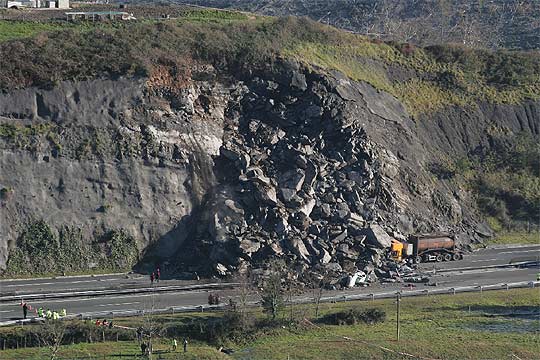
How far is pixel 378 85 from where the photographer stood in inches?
2844

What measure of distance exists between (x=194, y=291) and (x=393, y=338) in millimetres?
12571

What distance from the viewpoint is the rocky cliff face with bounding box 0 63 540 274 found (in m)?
56.6

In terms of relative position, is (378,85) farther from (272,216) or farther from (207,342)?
(207,342)

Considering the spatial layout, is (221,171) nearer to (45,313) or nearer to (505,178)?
(45,313)

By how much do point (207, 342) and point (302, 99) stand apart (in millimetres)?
23908

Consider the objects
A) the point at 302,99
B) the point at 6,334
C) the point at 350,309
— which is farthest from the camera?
the point at 302,99

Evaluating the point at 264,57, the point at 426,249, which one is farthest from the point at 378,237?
the point at 264,57

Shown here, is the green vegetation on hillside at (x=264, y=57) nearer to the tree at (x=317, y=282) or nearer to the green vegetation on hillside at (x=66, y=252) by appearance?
the green vegetation on hillside at (x=66, y=252)

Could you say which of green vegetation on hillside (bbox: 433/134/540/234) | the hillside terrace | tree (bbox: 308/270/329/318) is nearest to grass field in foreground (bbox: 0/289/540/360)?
tree (bbox: 308/270/329/318)

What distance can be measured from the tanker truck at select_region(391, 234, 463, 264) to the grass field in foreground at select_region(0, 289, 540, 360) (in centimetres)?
648

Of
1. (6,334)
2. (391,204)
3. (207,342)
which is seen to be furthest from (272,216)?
(6,334)

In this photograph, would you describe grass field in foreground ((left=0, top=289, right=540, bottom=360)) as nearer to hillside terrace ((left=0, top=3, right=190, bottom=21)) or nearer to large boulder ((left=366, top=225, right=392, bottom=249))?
large boulder ((left=366, top=225, right=392, bottom=249))

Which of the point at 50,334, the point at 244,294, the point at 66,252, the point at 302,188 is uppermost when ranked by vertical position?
the point at 302,188

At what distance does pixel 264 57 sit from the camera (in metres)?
67.1
